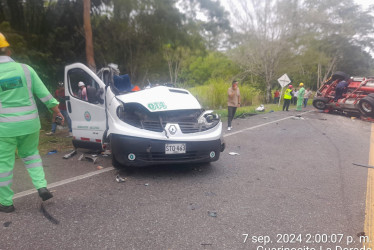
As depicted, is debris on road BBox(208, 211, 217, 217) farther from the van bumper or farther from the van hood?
the van hood

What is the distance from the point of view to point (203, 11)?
2109 centimetres

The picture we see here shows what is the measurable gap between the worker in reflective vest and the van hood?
4.53 ft

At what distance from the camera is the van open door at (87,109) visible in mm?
4473

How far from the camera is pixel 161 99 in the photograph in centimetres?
424

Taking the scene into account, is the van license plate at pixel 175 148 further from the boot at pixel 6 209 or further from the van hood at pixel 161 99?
the boot at pixel 6 209

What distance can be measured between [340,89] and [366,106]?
77.4 inches

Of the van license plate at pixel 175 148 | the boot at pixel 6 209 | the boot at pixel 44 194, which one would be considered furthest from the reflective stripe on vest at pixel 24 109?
Answer: the van license plate at pixel 175 148

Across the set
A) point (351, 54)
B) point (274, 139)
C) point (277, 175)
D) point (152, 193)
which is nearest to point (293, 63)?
point (351, 54)

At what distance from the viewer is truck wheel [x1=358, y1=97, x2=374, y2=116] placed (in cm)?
1227

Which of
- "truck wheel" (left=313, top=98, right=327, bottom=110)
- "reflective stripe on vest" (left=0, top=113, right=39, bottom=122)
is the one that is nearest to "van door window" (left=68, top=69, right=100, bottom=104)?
"reflective stripe on vest" (left=0, top=113, right=39, bottom=122)

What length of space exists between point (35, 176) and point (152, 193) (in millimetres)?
1418

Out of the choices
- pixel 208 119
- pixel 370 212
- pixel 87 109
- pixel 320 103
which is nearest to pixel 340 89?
pixel 320 103

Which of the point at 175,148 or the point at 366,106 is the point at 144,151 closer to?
the point at 175,148

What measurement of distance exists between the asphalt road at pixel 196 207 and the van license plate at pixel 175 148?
0.45 m
